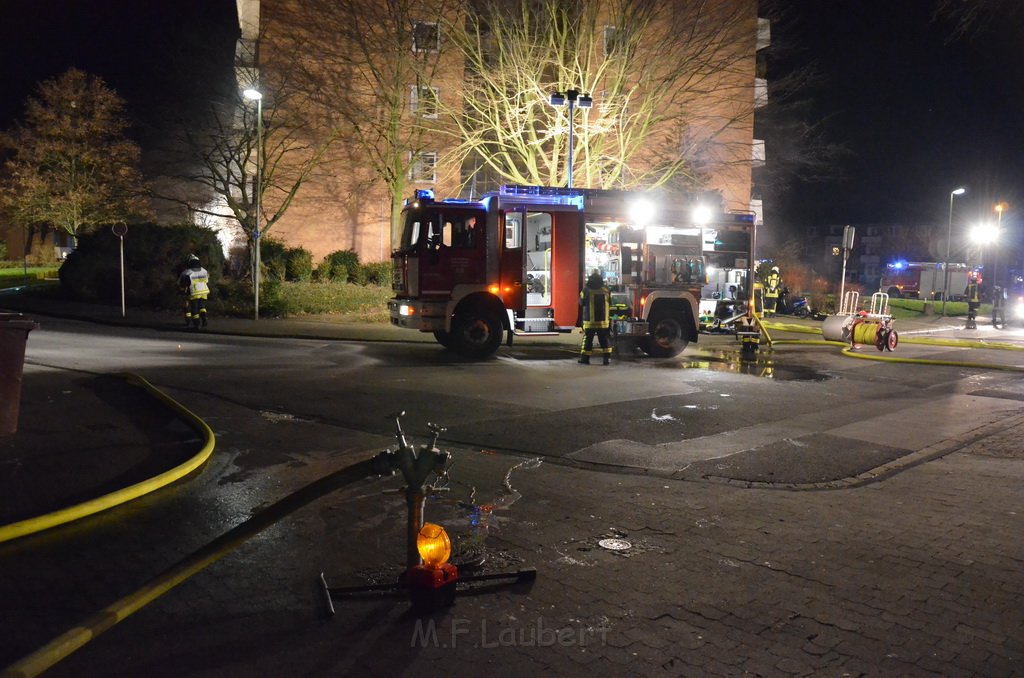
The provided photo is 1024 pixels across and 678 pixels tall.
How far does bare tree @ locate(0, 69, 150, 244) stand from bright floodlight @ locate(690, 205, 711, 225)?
94.8 feet

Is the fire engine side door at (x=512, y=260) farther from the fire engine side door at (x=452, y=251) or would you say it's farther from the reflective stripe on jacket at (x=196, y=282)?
the reflective stripe on jacket at (x=196, y=282)

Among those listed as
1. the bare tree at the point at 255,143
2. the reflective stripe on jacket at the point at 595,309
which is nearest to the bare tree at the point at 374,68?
the bare tree at the point at 255,143

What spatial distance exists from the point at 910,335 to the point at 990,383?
415 inches

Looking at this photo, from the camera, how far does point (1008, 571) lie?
5.07m

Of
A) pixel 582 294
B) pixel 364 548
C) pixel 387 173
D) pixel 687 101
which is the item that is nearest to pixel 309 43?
pixel 387 173

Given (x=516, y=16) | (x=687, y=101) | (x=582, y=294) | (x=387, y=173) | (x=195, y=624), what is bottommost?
(x=195, y=624)

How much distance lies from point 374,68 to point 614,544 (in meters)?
22.8

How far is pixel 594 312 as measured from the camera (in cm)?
1452

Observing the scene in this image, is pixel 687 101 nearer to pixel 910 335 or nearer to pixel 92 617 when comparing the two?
pixel 910 335

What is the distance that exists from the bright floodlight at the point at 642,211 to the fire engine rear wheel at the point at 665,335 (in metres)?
1.84

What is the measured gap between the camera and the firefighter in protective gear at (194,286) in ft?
60.3

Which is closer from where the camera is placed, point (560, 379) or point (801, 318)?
point (560, 379)

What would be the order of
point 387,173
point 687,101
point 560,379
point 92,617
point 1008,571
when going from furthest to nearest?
point 387,173 < point 687,101 < point 560,379 < point 1008,571 < point 92,617

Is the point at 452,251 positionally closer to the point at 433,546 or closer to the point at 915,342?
the point at 433,546
